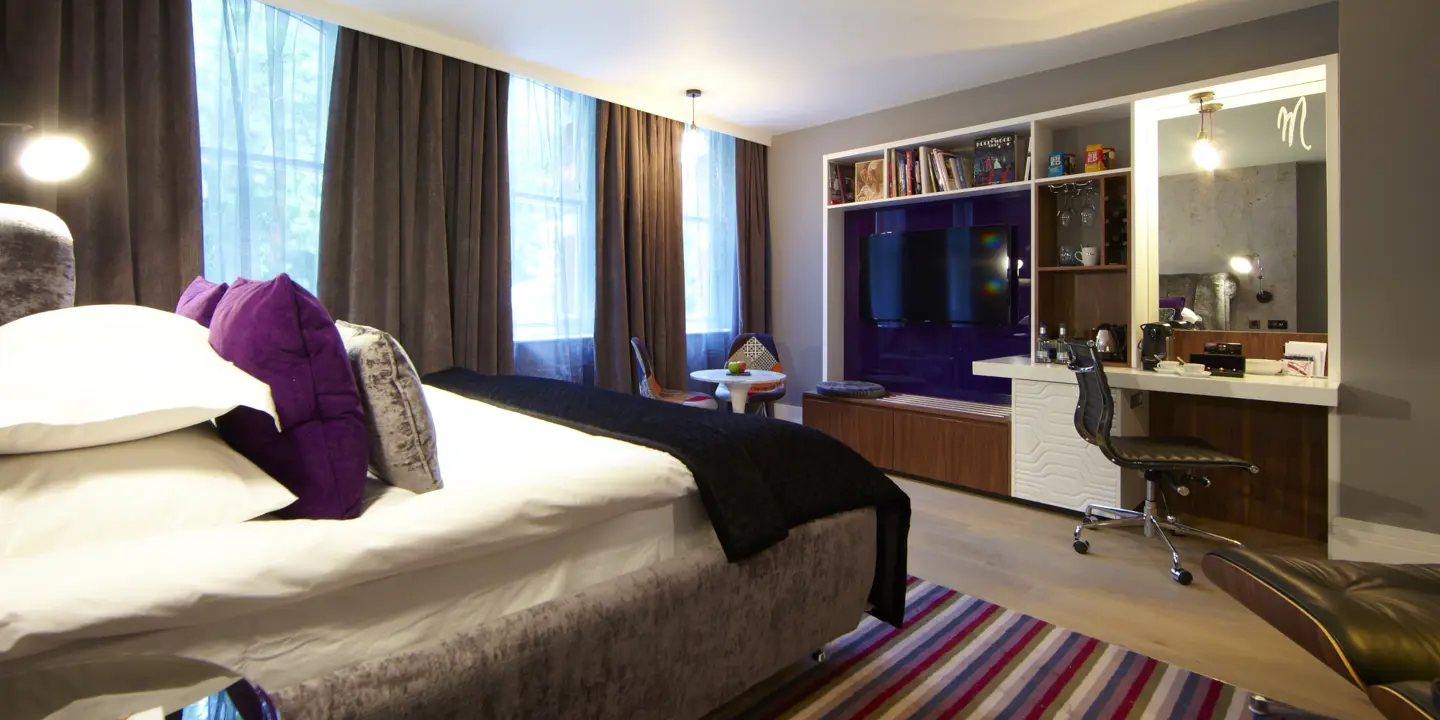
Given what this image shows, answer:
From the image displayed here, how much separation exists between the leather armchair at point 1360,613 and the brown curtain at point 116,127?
12.5ft

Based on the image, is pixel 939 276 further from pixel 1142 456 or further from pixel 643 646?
pixel 643 646

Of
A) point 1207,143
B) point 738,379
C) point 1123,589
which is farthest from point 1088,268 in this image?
point 738,379

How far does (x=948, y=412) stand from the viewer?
4.04 meters

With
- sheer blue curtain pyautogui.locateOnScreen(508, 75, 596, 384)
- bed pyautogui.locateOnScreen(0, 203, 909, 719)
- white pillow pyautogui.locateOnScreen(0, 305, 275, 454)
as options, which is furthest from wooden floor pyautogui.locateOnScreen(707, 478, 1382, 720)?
sheer blue curtain pyautogui.locateOnScreen(508, 75, 596, 384)

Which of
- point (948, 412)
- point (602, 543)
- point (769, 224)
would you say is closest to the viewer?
point (602, 543)

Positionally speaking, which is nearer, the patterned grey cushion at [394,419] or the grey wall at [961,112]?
the patterned grey cushion at [394,419]

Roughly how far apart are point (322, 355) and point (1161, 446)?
311 cm

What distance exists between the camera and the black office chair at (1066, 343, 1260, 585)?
2.75m

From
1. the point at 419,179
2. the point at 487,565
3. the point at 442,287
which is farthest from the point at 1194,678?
the point at 419,179

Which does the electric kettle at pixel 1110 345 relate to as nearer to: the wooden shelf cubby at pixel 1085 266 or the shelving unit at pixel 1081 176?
the wooden shelf cubby at pixel 1085 266

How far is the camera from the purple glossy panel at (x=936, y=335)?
426 centimetres

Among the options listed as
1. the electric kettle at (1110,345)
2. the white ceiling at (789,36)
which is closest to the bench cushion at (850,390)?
the electric kettle at (1110,345)

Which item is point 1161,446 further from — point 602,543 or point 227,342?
point 227,342

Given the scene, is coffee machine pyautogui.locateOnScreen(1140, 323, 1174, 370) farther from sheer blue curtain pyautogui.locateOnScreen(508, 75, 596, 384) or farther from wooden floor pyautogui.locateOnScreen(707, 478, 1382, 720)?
sheer blue curtain pyautogui.locateOnScreen(508, 75, 596, 384)
